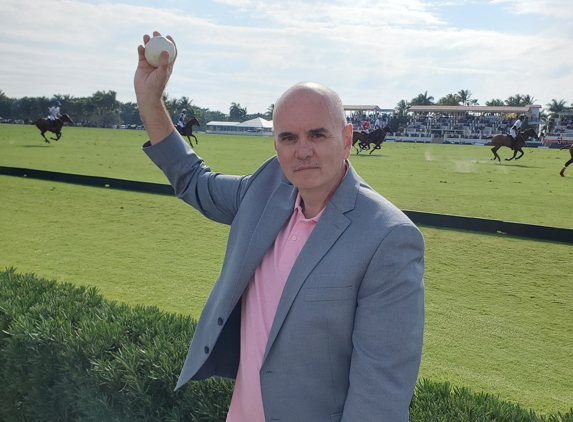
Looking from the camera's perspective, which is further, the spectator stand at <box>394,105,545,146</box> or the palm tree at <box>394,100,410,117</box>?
the palm tree at <box>394,100,410,117</box>

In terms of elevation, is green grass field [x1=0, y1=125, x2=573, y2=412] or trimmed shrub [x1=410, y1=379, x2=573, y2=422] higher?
trimmed shrub [x1=410, y1=379, x2=573, y2=422]

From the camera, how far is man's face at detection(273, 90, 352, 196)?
1652mm

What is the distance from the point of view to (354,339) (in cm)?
157

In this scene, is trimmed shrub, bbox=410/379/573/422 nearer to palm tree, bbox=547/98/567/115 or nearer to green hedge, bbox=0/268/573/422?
green hedge, bbox=0/268/573/422

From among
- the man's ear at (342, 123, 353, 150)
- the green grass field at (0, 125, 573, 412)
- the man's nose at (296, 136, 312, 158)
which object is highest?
the man's ear at (342, 123, 353, 150)

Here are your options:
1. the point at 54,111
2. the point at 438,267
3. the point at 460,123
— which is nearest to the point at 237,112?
the point at 460,123

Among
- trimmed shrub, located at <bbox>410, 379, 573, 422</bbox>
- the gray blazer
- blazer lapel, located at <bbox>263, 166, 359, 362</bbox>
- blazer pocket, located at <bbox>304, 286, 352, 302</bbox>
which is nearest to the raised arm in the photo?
the gray blazer

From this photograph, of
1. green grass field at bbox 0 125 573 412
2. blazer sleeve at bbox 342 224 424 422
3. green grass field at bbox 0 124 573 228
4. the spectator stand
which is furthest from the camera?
the spectator stand

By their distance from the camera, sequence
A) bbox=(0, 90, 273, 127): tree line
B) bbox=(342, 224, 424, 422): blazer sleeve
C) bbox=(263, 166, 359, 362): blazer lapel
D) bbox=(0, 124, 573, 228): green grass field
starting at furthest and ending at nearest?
bbox=(0, 90, 273, 127): tree line < bbox=(0, 124, 573, 228): green grass field < bbox=(263, 166, 359, 362): blazer lapel < bbox=(342, 224, 424, 422): blazer sleeve

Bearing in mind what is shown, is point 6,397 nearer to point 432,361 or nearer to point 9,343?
point 9,343

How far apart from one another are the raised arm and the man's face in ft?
2.31

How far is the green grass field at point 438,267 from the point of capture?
12.6 feet

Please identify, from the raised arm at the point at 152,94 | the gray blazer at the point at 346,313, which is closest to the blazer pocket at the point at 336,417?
the gray blazer at the point at 346,313

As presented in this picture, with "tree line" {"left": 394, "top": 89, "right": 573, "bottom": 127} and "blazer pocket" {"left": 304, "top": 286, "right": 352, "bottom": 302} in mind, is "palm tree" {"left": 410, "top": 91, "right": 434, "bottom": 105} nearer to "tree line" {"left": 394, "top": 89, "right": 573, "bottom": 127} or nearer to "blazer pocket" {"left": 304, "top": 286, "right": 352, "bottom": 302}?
"tree line" {"left": 394, "top": 89, "right": 573, "bottom": 127}
